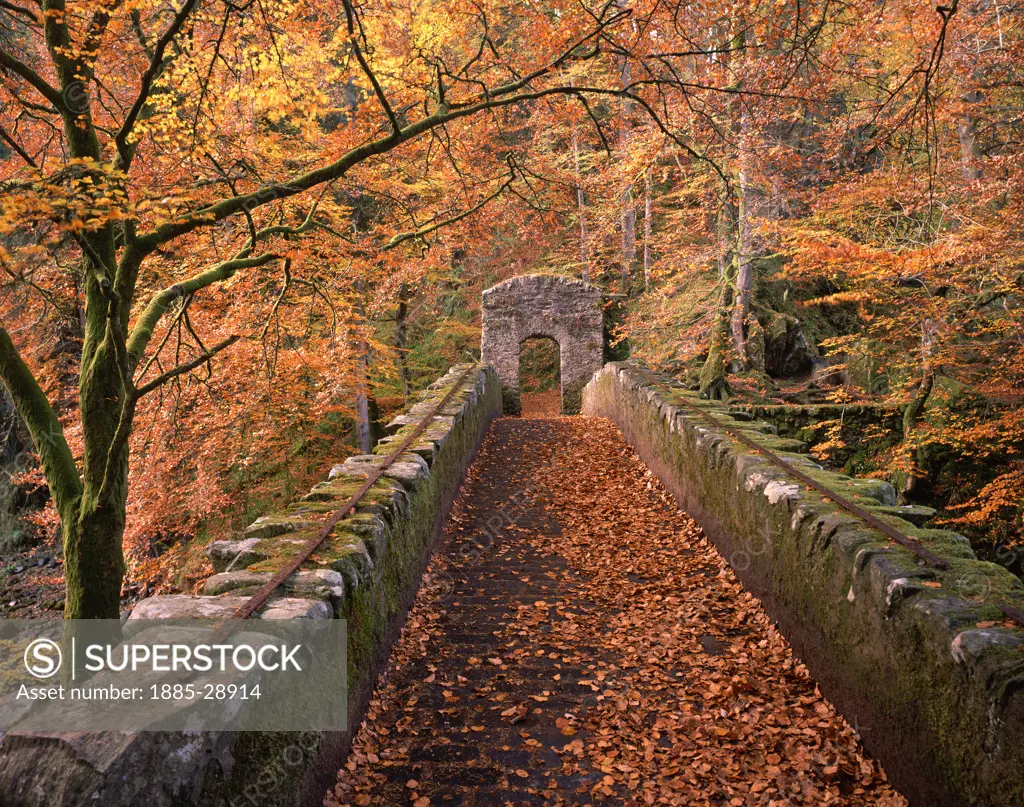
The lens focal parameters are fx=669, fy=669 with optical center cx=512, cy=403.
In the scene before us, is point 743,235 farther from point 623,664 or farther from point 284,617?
point 284,617

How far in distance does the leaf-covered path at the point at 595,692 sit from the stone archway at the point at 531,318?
35.6ft

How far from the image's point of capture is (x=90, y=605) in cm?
441

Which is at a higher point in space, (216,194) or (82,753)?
(216,194)

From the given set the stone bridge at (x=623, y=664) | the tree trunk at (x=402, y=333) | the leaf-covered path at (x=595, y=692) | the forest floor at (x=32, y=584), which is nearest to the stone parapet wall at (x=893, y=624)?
the stone bridge at (x=623, y=664)

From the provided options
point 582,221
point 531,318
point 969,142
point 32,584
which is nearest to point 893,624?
point 969,142

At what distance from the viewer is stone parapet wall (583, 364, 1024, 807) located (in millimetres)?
2264

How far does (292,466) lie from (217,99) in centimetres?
717

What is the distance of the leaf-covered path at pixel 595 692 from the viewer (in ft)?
9.82

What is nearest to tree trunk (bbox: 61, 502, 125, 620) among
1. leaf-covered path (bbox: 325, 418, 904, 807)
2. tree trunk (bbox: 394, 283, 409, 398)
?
leaf-covered path (bbox: 325, 418, 904, 807)

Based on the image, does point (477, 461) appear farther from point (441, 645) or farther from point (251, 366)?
point (441, 645)

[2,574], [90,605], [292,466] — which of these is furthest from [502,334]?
[90,605]

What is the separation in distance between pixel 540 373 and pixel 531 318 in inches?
211

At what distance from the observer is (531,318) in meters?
17.2

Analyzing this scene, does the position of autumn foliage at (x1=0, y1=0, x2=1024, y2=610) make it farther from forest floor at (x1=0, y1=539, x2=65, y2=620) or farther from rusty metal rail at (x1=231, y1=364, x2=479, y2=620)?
forest floor at (x1=0, y1=539, x2=65, y2=620)
